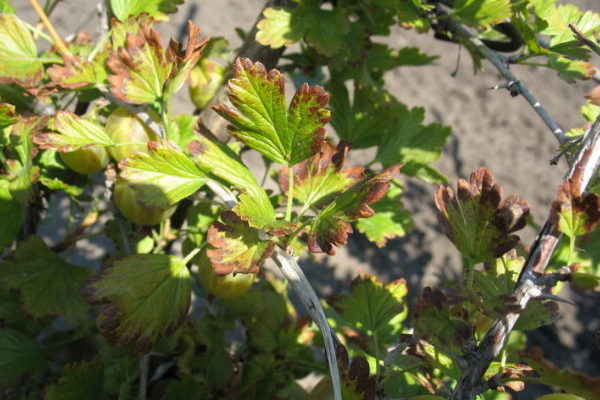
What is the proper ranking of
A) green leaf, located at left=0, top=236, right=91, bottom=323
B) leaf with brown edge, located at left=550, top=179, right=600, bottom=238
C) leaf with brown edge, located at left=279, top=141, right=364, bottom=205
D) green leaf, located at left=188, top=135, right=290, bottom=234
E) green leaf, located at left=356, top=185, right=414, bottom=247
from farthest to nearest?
1. green leaf, located at left=356, top=185, right=414, bottom=247
2. green leaf, located at left=0, top=236, right=91, bottom=323
3. leaf with brown edge, located at left=279, top=141, right=364, bottom=205
4. green leaf, located at left=188, top=135, right=290, bottom=234
5. leaf with brown edge, located at left=550, top=179, right=600, bottom=238

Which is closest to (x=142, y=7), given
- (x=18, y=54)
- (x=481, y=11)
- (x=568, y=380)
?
(x=18, y=54)

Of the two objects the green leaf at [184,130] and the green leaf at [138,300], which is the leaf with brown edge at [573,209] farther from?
the green leaf at [184,130]

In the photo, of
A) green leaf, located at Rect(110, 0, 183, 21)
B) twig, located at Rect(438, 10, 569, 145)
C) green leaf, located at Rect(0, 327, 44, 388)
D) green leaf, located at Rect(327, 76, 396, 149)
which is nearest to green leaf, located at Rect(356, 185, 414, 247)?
green leaf, located at Rect(327, 76, 396, 149)

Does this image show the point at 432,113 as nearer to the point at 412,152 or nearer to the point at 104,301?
the point at 412,152

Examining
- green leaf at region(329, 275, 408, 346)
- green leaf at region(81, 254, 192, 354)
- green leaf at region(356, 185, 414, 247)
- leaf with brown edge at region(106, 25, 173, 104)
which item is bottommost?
green leaf at region(329, 275, 408, 346)

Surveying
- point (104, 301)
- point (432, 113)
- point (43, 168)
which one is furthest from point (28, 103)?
point (432, 113)

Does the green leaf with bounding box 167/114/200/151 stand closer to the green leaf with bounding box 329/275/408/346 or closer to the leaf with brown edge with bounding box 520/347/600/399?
the green leaf with bounding box 329/275/408/346

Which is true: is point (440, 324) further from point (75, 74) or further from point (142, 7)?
point (142, 7)

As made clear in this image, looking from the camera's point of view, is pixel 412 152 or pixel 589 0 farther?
pixel 589 0
